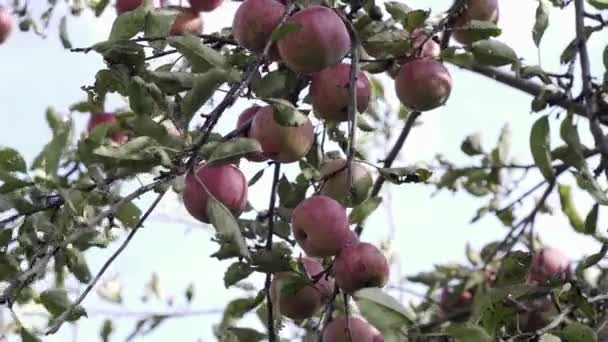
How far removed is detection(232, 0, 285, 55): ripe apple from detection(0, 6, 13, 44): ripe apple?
7.11 ft

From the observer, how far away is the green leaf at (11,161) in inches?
49.3

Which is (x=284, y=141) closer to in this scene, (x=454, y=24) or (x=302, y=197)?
(x=302, y=197)

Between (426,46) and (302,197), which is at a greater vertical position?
(426,46)

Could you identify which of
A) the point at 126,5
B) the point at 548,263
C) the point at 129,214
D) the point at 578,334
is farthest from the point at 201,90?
the point at 548,263

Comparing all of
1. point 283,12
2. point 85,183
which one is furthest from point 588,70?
point 85,183

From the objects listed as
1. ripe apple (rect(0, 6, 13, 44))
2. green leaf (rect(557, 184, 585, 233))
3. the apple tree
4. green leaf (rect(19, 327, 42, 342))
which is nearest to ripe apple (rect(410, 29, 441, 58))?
the apple tree

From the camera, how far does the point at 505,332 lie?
1.50m

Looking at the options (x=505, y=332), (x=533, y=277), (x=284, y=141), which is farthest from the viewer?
(x=533, y=277)

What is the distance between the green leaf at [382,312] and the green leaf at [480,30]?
532 millimetres

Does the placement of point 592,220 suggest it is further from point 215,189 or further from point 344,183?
point 215,189

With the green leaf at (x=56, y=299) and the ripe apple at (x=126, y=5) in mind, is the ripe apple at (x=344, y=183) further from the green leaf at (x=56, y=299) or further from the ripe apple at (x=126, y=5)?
the ripe apple at (x=126, y=5)

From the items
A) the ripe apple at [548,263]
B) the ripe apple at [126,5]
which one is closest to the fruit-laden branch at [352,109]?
the ripe apple at [126,5]

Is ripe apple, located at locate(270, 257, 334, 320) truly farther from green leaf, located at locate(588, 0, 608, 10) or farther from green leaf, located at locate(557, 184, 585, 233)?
green leaf, located at locate(588, 0, 608, 10)

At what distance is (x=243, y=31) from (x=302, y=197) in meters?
0.35
